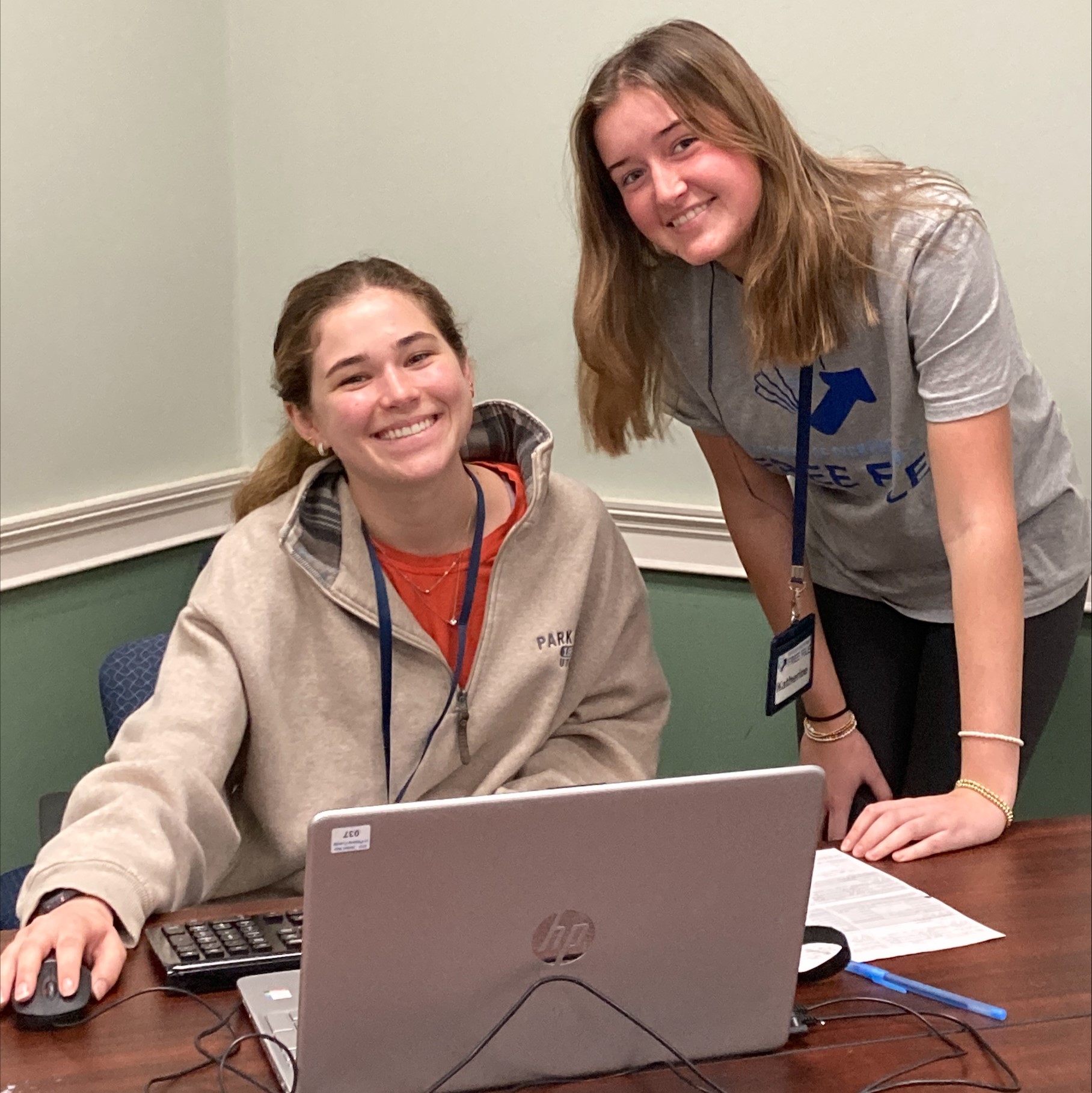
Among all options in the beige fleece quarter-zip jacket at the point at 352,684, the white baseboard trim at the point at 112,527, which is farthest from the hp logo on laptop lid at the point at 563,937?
the white baseboard trim at the point at 112,527

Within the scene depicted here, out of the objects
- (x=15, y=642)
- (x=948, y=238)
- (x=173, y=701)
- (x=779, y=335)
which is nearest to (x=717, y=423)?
(x=779, y=335)

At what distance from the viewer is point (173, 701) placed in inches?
57.1

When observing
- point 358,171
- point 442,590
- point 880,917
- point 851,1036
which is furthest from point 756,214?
point 358,171

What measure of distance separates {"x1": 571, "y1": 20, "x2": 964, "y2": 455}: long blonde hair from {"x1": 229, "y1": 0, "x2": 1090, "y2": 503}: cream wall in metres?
0.73

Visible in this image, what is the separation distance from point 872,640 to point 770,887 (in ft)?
3.25

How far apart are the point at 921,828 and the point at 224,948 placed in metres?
0.71

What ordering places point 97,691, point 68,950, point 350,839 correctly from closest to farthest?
point 350,839, point 68,950, point 97,691

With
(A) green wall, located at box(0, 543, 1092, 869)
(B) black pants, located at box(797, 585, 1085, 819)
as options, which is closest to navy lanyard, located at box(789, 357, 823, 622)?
(B) black pants, located at box(797, 585, 1085, 819)

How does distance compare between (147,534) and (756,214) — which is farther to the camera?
(147,534)

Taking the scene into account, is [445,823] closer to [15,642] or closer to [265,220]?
[15,642]

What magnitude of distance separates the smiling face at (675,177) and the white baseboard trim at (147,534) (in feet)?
3.39

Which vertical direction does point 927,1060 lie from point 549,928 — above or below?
below

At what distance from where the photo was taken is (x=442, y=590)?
1.66 m

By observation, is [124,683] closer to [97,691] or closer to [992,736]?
[97,691]
